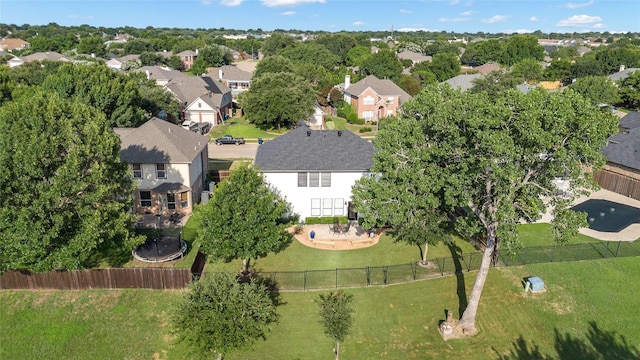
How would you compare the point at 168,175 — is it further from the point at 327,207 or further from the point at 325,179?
the point at 327,207

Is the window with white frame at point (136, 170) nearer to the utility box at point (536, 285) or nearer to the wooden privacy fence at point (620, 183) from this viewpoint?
the utility box at point (536, 285)

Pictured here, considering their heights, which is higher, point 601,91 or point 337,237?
point 601,91

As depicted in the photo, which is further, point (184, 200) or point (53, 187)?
point (184, 200)

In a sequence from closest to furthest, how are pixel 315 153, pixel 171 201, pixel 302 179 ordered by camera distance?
pixel 302 179
pixel 315 153
pixel 171 201

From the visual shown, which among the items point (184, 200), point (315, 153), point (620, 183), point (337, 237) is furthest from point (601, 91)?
point (184, 200)

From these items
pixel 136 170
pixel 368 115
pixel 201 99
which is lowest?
pixel 136 170

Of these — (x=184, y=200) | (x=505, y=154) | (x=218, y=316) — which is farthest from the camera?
(x=184, y=200)

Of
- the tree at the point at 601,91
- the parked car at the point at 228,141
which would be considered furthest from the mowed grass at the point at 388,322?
the tree at the point at 601,91
